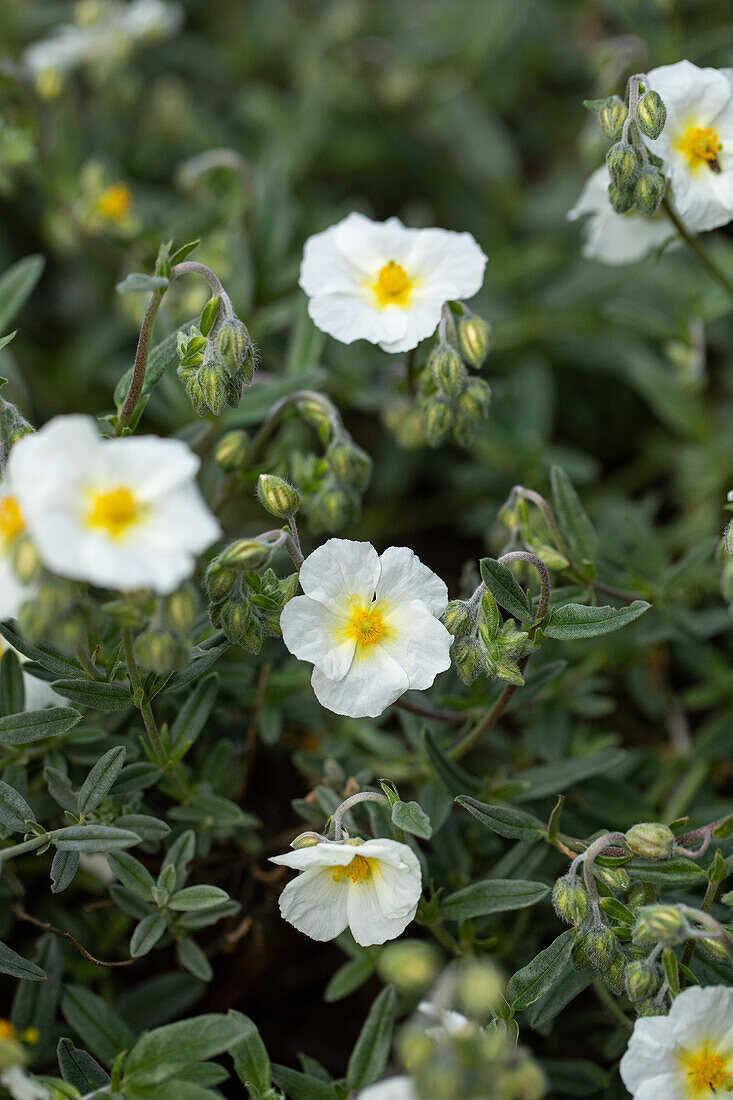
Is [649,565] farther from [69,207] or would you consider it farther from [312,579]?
[69,207]

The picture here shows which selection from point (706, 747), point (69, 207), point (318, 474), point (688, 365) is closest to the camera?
point (318, 474)

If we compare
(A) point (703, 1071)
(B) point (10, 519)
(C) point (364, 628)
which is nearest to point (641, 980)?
(A) point (703, 1071)

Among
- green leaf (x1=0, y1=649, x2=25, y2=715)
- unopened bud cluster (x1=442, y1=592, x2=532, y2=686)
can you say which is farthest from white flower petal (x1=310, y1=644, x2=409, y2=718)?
green leaf (x1=0, y1=649, x2=25, y2=715)

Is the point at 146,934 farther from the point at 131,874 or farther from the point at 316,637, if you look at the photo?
the point at 316,637

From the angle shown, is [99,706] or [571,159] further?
[571,159]

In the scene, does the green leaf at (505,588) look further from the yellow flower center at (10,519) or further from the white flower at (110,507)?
the yellow flower center at (10,519)

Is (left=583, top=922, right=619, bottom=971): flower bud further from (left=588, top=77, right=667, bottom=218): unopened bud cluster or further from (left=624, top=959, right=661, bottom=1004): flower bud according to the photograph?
(left=588, top=77, right=667, bottom=218): unopened bud cluster

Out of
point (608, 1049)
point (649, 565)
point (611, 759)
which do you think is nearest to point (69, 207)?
point (649, 565)
